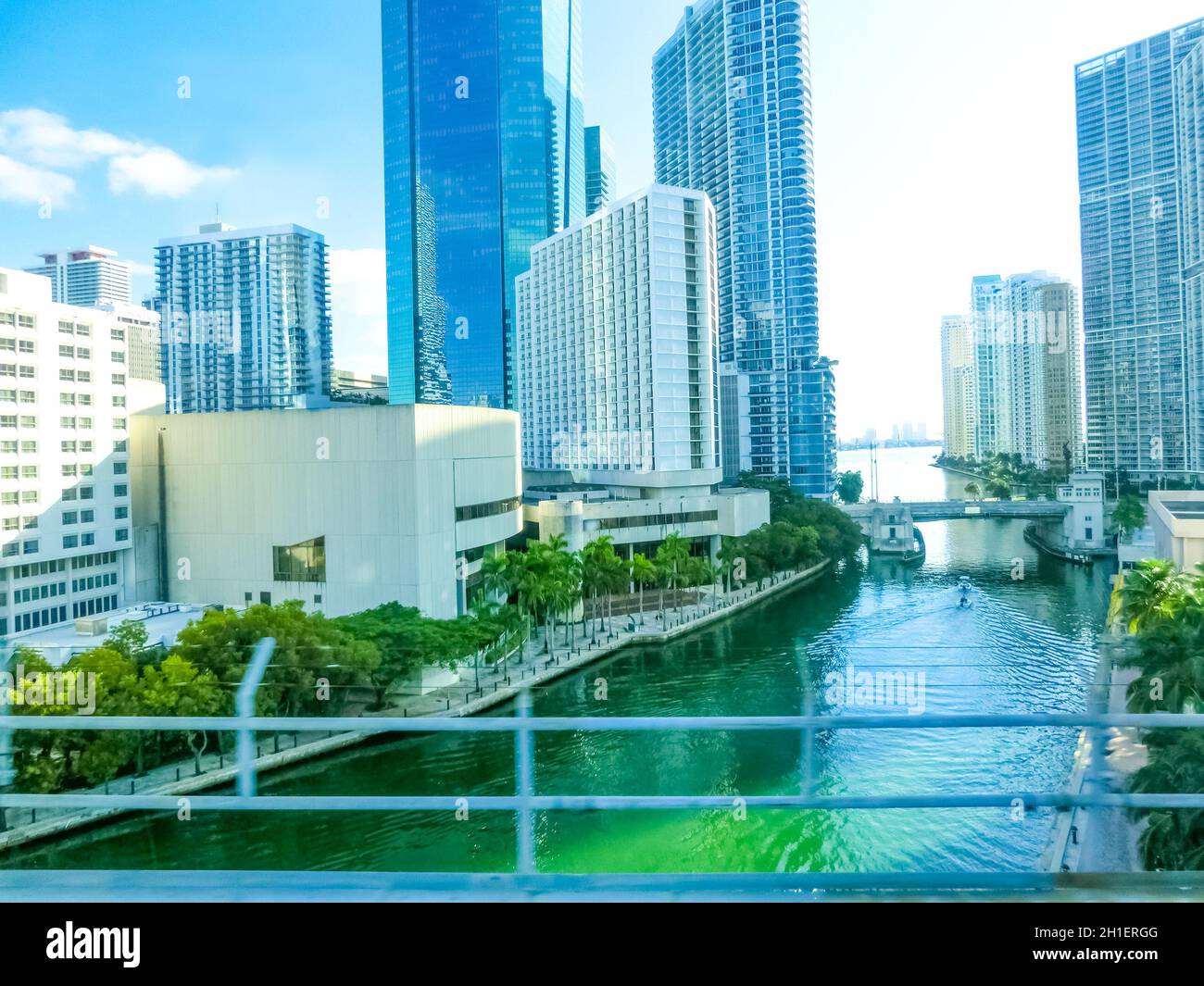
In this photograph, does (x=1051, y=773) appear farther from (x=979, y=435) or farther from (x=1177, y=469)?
(x=1177, y=469)

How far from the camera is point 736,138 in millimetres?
27953

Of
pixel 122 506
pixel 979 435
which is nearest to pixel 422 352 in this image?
pixel 122 506

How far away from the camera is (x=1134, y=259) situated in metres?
6.39

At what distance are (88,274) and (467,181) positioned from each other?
1313 cm

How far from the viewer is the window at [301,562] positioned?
1162cm

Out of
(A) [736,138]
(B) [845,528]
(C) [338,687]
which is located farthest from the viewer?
(A) [736,138]

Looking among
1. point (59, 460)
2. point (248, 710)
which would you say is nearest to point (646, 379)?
point (59, 460)

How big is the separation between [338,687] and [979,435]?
241 inches

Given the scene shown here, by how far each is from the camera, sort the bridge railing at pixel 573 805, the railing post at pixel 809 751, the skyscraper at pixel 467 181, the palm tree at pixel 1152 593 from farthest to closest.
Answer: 1. the skyscraper at pixel 467 181
2. the palm tree at pixel 1152 593
3. the railing post at pixel 809 751
4. the bridge railing at pixel 573 805

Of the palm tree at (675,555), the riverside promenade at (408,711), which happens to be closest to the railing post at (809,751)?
the riverside promenade at (408,711)

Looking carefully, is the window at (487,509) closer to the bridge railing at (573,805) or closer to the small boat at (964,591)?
the small boat at (964,591)

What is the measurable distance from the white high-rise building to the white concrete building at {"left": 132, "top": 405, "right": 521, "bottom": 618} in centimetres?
386

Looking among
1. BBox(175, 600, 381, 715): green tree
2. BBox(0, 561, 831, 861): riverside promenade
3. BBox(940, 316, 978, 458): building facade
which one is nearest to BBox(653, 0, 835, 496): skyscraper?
BBox(0, 561, 831, 861): riverside promenade

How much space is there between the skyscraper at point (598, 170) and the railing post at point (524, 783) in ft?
84.5
